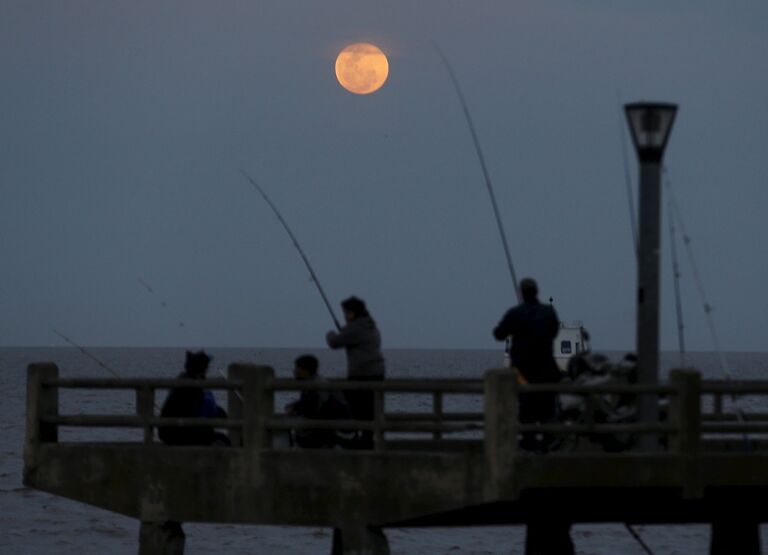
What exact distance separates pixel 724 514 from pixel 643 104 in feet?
14.6

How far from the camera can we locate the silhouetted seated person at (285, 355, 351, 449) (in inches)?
589

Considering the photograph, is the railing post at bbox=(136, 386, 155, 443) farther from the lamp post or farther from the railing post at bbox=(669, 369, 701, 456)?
the railing post at bbox=(669, 369, 701, 456)

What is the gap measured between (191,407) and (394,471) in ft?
7.59

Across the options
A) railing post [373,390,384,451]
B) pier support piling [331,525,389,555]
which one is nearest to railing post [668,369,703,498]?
railing post [373,390,384,451]

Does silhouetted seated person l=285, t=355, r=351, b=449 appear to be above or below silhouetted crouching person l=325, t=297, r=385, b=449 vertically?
below

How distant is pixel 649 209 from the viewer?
13.7m

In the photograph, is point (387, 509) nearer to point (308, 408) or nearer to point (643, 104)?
point (308, 408)

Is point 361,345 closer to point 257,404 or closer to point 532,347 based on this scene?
point 257,404

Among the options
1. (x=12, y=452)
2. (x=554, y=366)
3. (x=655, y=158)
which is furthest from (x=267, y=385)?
(x=12, y=452)

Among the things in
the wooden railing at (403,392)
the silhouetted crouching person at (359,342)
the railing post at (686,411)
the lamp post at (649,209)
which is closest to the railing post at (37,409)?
the wooden railing at (403,392)

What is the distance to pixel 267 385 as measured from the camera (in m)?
14.3

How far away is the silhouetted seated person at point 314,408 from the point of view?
589 inches

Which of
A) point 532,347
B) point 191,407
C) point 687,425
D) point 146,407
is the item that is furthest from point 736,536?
point 146,407

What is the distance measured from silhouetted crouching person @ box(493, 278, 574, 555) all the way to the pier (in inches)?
16.9
